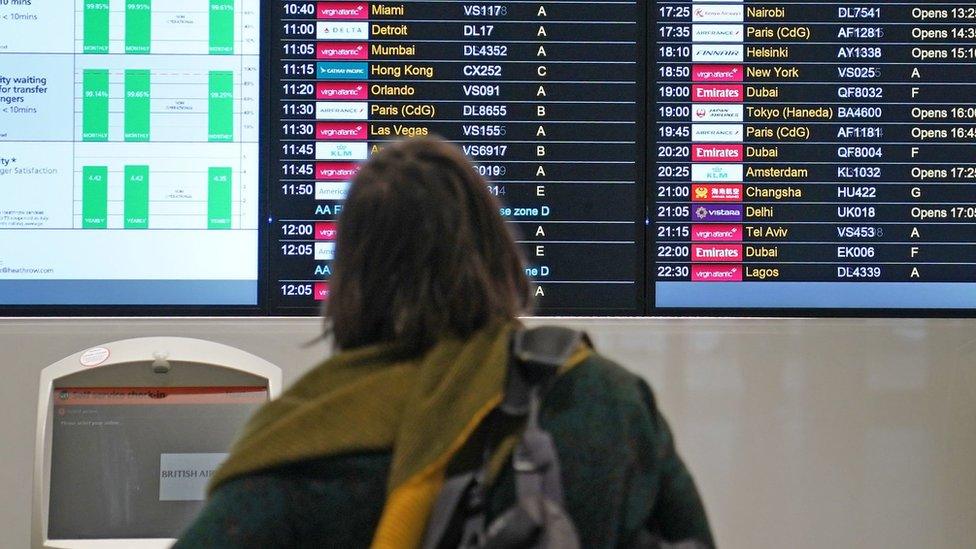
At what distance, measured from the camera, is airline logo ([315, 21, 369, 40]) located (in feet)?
9.94

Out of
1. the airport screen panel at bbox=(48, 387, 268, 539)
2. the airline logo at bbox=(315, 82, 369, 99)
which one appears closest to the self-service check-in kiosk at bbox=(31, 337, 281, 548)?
the airport screen panel at bbox=(48, 387, 268, 539)

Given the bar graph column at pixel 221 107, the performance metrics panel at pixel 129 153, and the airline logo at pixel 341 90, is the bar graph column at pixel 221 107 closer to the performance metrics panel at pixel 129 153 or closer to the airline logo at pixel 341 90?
the performance metrics panel at pixel 129 153

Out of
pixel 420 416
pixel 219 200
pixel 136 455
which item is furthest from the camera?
pixel 219 200

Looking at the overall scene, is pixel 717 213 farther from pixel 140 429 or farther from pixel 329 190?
pixel 140 429

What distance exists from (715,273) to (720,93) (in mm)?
489

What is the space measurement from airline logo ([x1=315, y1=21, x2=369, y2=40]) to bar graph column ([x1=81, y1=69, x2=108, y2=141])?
58 centimetres

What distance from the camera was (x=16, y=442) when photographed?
116 inches

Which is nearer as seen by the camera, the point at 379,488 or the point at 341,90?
the point at 379,488

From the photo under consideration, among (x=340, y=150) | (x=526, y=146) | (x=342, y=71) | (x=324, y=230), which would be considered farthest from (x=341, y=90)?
(x=526, y=146)

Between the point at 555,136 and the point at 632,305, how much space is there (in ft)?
1.63

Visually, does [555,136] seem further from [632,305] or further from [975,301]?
[975,301]

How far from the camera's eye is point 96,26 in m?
3.02

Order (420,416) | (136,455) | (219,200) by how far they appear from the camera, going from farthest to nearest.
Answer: (219,200) → (136,455) → (420,416)

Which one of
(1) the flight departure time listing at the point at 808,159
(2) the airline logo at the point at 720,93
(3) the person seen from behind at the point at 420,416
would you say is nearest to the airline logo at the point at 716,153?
(1) the flight departure time listing at the point at 808,159
